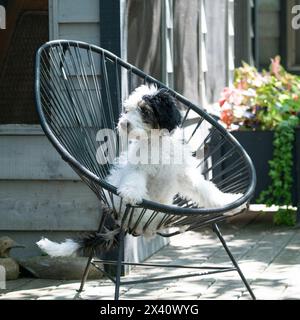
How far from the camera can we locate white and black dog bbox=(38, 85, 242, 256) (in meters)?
4.52

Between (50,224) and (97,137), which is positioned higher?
(97,137)

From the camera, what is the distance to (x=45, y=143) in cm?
601

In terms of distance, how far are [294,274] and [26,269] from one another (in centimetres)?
167

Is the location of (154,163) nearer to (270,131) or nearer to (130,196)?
(130,196)

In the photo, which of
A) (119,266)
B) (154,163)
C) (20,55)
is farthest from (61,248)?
(20,55)

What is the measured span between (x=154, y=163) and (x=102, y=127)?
1022 millimetres

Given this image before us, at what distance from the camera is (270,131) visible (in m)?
7.58

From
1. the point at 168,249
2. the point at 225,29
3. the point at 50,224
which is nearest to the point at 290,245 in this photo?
the point at 168,249

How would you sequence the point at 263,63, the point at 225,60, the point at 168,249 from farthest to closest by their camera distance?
the point at 263,63
the point at 225,60
the point at 168,249

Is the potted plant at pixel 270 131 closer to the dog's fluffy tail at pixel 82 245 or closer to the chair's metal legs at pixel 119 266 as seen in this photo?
the dog's fluffy tail at pixel 82 245

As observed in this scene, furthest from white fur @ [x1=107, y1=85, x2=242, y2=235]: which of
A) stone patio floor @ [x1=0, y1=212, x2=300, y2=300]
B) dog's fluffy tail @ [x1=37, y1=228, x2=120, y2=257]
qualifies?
stone patio floor @ [x1=0, y1=212, x2=300, y2=300]

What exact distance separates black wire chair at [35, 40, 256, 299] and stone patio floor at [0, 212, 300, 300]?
0.20m
